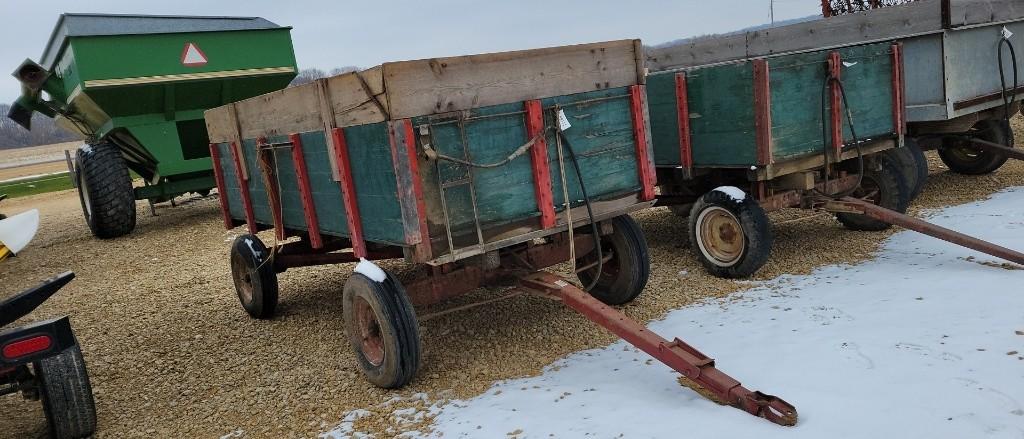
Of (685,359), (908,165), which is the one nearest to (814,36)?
(908,165)

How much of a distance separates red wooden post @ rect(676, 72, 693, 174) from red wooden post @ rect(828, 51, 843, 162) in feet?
3.40

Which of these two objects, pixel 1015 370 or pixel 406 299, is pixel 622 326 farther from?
pixel 1015 370

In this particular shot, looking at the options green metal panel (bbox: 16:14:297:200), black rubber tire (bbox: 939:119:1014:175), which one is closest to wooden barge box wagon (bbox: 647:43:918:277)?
black rubber tire (bbox: 939:119:1014:175)

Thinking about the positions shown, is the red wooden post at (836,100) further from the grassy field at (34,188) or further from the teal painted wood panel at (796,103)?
the grassy field at (34,188)

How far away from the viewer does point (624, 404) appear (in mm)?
3324

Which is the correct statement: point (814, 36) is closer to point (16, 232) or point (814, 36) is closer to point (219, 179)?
point (219, 179)

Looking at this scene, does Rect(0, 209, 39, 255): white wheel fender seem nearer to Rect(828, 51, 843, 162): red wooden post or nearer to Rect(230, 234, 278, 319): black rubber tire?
Rect(230, 234, 278, 319): black rubber tire

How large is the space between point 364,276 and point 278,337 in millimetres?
1644

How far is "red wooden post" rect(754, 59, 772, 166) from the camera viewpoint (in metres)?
5.07

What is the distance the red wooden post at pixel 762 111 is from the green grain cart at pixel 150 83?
6.55 metres

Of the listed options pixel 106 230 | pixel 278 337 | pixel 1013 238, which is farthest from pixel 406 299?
pixel 106 230

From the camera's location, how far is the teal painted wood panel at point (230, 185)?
5543mm

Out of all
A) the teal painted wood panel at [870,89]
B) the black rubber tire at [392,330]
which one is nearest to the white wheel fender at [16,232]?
the black rubber tire at [392,330]

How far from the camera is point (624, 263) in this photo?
470 cm
